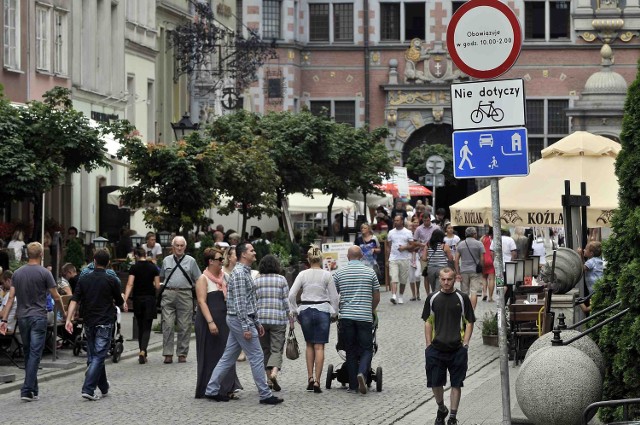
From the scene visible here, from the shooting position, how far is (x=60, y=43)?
39.2m

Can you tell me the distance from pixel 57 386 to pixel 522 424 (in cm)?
687

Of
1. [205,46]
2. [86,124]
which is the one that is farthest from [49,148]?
[205,46]

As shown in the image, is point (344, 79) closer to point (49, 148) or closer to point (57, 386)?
point (49, 148)

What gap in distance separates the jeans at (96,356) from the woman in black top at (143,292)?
4173mm

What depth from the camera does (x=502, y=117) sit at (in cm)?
1182

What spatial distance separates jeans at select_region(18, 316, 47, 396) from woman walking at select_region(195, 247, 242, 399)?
174 cm

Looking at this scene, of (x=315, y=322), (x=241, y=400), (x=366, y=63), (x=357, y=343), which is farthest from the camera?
(x=366, y=63)

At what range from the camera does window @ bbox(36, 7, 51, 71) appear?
3750 cm

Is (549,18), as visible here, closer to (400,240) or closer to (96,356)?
(400,240)

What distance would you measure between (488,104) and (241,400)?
702 cm

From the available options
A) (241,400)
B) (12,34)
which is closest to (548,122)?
(12,34)

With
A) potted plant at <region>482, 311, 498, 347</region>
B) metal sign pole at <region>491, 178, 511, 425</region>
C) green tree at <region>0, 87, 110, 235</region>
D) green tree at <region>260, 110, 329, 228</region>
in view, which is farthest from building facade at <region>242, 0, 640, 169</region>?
metal sign pole at <region>491, 178, 511, 425</region>

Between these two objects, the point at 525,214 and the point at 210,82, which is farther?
the point at 210,82

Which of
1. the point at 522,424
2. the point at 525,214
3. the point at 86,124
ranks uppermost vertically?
the point at 86,124
